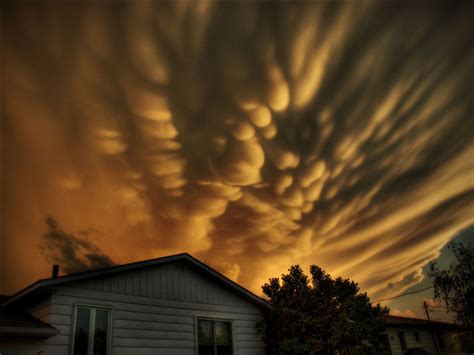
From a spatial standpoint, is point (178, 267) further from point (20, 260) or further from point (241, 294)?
point (20, 260)

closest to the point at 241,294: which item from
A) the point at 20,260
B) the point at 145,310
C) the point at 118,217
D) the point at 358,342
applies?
the point at 145,310

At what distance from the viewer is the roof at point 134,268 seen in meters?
10.2

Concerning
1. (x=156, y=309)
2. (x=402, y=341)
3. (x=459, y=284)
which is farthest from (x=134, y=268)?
(x=402, y=341)

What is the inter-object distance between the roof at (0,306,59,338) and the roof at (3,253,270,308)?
0.71 metres

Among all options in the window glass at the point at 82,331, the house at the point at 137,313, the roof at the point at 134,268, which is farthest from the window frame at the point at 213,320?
the window glass at the point at 82,331

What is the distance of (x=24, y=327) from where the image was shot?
9.23 metres

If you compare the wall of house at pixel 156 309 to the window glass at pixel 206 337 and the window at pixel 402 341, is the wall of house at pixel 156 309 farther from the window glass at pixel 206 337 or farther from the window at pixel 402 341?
the window at pixel 402 341

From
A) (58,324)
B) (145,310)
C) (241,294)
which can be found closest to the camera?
(58,324)

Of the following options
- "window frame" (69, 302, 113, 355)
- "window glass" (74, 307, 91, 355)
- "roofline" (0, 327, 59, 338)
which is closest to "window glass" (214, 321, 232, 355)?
"window frame" (69, 302, 113, 355)

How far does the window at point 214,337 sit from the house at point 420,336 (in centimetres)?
1471

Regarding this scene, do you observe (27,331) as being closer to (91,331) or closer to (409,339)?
(91,331)

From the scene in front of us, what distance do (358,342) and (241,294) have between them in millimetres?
6061

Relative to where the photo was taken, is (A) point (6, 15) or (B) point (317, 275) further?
(B) point (317, 275)

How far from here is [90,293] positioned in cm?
1117
